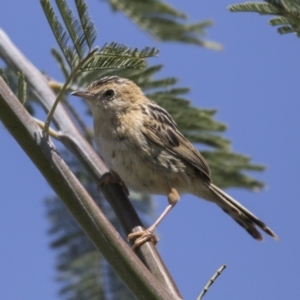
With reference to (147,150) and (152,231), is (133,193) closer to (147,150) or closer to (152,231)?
(147,150)

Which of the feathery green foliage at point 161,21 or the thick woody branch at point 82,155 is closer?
the thick woody branch at point 82,155

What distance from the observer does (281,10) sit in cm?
269

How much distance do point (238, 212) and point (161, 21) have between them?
5.57 feet

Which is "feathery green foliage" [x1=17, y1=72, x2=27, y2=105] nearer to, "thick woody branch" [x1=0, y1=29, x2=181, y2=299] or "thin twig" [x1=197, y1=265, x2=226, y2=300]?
"thick woody branch" [x1=0, y1=29, x2=181, y2=299]

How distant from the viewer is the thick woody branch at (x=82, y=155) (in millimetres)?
2797

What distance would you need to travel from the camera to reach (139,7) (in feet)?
14.8

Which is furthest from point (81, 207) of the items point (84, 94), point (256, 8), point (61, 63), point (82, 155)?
point (84, 94)

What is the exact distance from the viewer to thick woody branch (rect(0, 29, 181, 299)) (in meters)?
2.80

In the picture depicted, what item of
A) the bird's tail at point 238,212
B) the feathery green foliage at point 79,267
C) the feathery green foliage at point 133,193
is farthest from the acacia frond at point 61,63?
the bird's tail at point 238,212

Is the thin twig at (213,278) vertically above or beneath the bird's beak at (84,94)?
beneath

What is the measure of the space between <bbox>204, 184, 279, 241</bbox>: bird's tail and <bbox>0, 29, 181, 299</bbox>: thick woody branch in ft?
6.10

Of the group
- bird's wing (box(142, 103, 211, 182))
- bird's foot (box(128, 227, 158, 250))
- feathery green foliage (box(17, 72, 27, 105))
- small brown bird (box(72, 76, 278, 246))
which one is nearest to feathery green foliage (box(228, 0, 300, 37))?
feathery green foliage (box(17, 72, 27, 105))

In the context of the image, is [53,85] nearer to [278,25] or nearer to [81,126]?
[81,126]

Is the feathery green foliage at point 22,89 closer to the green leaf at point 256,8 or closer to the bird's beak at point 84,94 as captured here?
the green leaf at point 256,8
